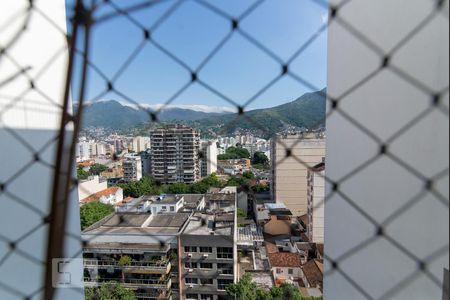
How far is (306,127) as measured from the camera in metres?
0.62

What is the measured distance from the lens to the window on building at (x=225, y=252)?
1.60m

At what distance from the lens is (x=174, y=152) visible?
83cm

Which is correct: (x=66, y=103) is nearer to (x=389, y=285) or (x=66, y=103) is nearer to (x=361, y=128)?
(x=361, y=128)

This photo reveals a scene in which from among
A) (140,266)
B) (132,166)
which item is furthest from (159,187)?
(140,266)

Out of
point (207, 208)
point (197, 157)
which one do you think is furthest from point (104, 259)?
point (197, 157)

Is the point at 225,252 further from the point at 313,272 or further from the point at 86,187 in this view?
the point at 313,272

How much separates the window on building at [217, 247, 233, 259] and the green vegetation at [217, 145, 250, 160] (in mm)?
764

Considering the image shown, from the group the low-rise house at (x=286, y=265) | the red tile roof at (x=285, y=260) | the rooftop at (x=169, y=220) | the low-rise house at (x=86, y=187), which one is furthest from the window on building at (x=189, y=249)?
the red tile roof at (x=285, y=260)

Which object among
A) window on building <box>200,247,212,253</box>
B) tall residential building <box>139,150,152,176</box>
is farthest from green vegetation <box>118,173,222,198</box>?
window on building <box>200,247,212,253</box>

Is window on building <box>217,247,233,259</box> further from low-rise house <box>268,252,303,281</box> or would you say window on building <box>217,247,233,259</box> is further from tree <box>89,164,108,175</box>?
low-rise house <box>268,252,303,281</box>

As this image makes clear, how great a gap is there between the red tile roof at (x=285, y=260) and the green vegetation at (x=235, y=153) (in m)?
3.88

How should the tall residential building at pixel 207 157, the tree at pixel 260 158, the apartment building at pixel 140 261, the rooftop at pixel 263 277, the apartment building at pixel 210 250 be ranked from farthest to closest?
the rooftop at pixel 263 277 → the apartment building at pixel 140 261 → the apartment building at pixel 210 250 → the tree at pixel 260 158 → the tall residential building at pixel 207 157

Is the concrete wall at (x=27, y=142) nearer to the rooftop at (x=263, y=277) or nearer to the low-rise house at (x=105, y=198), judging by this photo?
the low-rise house at (x=105, y=198)

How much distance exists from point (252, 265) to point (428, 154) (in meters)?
4.21
